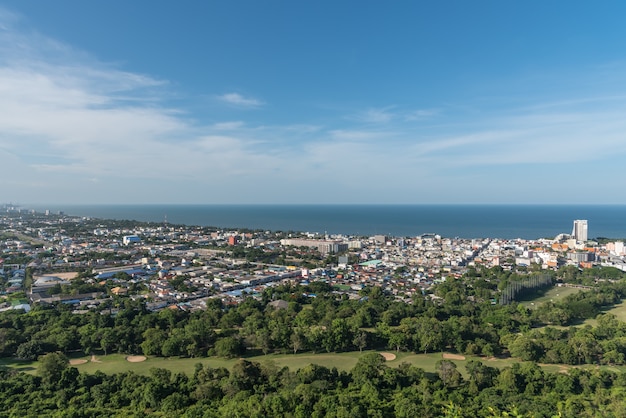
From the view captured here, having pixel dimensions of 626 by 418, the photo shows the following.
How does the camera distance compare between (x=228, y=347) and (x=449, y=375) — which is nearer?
(x=449, y=375)

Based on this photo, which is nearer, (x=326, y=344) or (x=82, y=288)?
(x=326, y=344)

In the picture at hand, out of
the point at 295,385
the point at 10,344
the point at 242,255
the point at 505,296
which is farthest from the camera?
the point at 242,255

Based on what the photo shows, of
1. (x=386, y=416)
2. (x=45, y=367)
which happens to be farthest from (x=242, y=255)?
(x=386, y=416)

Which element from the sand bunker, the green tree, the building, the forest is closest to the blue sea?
the building

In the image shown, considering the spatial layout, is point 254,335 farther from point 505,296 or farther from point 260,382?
point 505,296

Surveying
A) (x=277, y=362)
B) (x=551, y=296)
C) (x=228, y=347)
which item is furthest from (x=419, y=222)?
(x=228, y=347)

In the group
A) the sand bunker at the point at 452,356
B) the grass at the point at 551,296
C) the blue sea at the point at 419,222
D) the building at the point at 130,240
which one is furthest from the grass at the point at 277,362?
the blue sea at the point at 419,222

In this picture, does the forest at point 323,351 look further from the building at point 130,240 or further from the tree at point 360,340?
the building at point 130,240

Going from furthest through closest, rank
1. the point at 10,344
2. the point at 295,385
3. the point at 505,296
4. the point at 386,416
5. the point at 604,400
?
the point at 505,296 < the point at 10,344 < the point at 295,385 < the point at 604,400 < the point at 386,416

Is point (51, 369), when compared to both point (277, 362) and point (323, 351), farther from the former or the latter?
point (323, 351)
